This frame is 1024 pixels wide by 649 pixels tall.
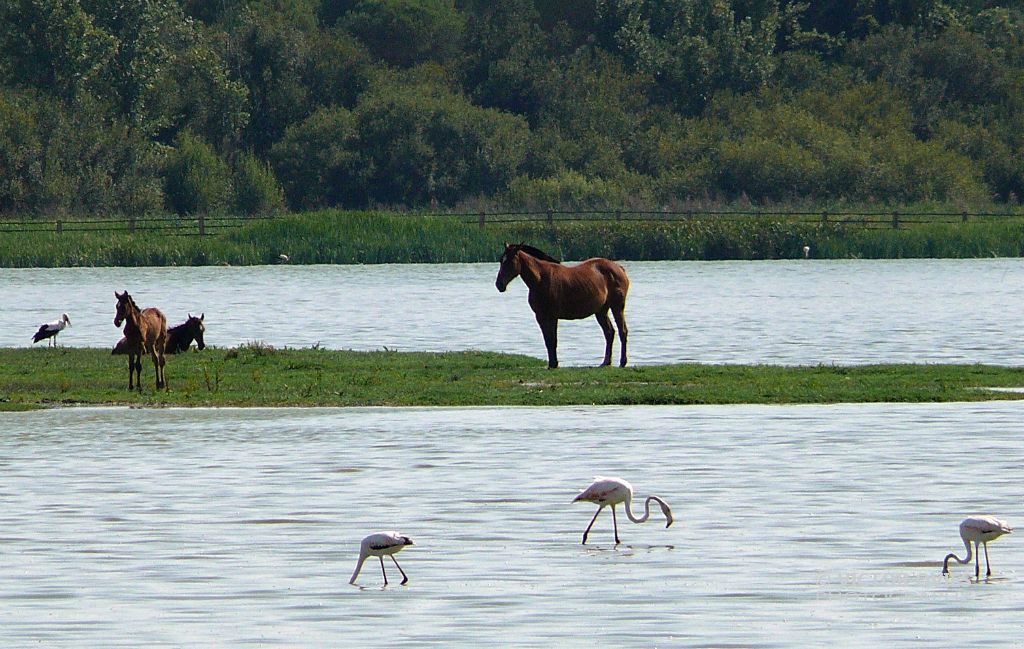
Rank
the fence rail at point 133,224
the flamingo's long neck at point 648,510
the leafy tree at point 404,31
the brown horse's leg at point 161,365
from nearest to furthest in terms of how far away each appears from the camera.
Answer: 1. the flamingo's long neck at point 648,510
2. the brown horse's leg at point 161,365
3. the fence rail at point 133,224
4. the leafy tree at point 404,31

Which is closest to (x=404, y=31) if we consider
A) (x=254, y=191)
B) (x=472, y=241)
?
(x=254, y=191)

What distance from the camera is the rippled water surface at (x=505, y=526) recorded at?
1380 cm

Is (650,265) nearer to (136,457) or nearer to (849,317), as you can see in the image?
(849,317)

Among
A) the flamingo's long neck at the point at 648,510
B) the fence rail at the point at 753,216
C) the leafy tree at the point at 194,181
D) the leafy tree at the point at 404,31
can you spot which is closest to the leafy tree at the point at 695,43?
the leafy tree at the point at 404,31

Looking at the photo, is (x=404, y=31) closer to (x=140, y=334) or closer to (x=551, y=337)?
(x=551, y=337)

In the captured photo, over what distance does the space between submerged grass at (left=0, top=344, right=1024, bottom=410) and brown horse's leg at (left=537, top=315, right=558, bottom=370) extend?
346mm

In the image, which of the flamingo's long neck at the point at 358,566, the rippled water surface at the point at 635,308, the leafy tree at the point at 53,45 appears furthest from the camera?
the leafy tree at the point at 53,45

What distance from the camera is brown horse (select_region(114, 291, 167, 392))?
2800 cm

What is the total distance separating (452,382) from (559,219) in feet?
155

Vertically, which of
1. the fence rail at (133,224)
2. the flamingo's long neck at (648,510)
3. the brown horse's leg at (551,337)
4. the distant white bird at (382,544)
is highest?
the distant white bird at (382,544)

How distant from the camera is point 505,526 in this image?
18.0 m

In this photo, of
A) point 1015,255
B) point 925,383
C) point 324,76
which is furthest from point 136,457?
point 324,76

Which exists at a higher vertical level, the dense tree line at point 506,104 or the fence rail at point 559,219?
the dense tree line at point 506,104

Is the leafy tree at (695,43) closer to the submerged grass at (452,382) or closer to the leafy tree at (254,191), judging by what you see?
the leafy tree at (254,191)
